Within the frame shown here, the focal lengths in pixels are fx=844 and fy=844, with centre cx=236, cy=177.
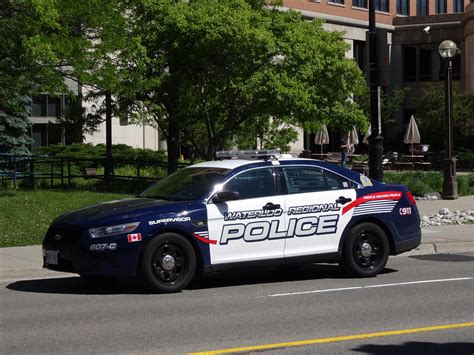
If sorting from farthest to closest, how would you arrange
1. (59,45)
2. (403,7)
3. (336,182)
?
(403,7)
(59,45)
(336,182)

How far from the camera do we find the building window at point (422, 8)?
68.4 m

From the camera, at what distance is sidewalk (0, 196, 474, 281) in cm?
1233

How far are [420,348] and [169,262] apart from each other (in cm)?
402

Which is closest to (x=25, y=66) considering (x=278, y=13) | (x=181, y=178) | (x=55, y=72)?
(x=55, y=72)

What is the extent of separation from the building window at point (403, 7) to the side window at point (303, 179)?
2276 inches

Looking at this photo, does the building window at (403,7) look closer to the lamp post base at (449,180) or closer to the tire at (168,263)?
the lamp post base at (449,180)

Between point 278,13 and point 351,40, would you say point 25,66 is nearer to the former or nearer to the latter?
point 278,13

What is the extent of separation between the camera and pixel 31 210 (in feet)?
60.8

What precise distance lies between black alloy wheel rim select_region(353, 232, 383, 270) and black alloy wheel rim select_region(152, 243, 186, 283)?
265 centimetres

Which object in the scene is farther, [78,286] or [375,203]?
[375,203]

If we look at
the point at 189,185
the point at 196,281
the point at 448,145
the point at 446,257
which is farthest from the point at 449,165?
the point at 189,185

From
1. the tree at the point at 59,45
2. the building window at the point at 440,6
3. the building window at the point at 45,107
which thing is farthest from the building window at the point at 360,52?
the tree at the point at 59,45

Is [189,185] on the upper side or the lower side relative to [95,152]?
lower

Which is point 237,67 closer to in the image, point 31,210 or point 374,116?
point 374,116
